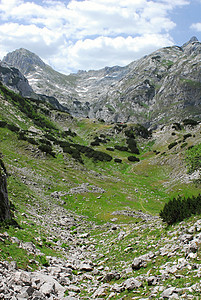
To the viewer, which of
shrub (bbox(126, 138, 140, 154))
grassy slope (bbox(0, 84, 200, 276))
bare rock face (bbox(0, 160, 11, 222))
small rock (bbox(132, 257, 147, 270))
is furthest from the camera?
shrub (bbox(126, 138, 140, 154))

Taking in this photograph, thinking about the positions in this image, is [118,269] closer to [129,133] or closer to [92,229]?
[92,229]

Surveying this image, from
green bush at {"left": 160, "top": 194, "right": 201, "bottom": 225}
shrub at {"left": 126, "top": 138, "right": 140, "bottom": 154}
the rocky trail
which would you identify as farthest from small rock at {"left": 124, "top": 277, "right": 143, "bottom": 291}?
shrub at {"left": 126, "top": 138, "right": 140, "bottom": 154}

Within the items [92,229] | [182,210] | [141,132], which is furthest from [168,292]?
[141,132]

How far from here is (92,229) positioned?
88.5 ft

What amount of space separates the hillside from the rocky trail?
6cm

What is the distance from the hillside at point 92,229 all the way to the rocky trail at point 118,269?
0.06m

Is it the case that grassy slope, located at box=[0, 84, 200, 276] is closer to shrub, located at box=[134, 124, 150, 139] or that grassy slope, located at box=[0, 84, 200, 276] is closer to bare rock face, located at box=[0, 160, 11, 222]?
bare rock face, located at box=[0, 160, 11, 222]

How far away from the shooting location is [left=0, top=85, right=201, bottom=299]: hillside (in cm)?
1033

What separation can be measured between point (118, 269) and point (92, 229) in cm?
1357

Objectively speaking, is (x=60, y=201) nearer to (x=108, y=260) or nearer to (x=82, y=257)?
(x=82, y=257)

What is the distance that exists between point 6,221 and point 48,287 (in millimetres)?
8364

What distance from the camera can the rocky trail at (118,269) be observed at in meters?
9.23

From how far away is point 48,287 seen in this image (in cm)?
1027

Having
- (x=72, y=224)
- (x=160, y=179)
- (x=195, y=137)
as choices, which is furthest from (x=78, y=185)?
(x=195, y=137)
